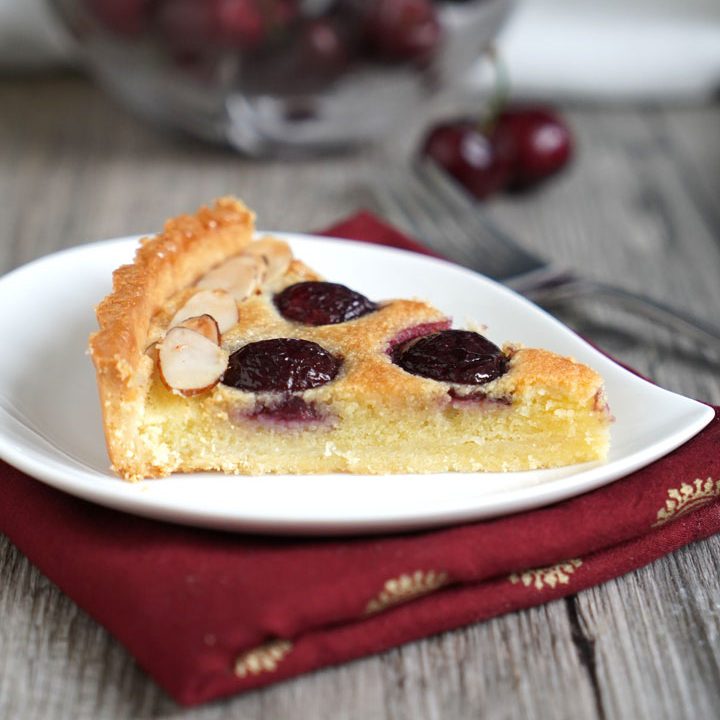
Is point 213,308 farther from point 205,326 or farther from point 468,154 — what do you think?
point 468,154

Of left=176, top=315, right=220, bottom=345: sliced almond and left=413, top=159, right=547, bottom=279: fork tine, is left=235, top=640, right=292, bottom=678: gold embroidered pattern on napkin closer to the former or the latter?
left=176, top=315, right=220, bottom=345: sliced almond

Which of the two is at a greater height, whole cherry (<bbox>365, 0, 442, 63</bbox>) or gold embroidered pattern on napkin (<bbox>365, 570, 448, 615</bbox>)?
whole cherry (<bbox>365, 0, 442, 63</bbox>)

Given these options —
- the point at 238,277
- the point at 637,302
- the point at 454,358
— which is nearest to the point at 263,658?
the point at 454,358

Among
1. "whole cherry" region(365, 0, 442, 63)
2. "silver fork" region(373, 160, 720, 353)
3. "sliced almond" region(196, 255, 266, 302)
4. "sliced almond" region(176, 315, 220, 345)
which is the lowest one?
"silver fork" region(373, 160, 720, 353)

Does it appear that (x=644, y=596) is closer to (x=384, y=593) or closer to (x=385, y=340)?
(x=384, y=593)

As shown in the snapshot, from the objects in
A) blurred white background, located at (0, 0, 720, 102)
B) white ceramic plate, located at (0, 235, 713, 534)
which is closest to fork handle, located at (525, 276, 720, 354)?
white ceramic plate, located at (0, 235, 713, 534)

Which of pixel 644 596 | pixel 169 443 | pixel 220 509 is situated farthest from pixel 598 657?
pixel 169 443
